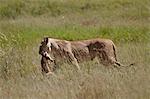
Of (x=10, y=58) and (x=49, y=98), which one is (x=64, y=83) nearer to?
(x=49, y=98)

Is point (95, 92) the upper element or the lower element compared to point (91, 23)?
upper

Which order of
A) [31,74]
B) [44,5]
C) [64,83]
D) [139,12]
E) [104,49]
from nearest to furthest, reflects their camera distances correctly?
[64,83], [31,74], [104,49], [139,12], [44,5]

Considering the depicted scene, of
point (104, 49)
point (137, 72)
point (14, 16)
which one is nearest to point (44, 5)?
point (14, 16)

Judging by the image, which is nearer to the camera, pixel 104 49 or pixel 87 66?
pixel 87 66

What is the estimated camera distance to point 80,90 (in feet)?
23.7

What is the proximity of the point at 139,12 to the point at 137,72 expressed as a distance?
17764 mm

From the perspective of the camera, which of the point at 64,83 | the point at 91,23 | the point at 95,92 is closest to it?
the point at 95,92

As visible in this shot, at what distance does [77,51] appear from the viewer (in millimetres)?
10016

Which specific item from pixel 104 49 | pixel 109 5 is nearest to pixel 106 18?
pixel 109 5

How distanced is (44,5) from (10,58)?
2094cm

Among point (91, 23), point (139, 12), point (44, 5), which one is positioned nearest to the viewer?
point (91, 23)

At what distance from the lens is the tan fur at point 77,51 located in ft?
30.6

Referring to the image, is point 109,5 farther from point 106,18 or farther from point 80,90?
point 80,90

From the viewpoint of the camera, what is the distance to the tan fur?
367 inches
